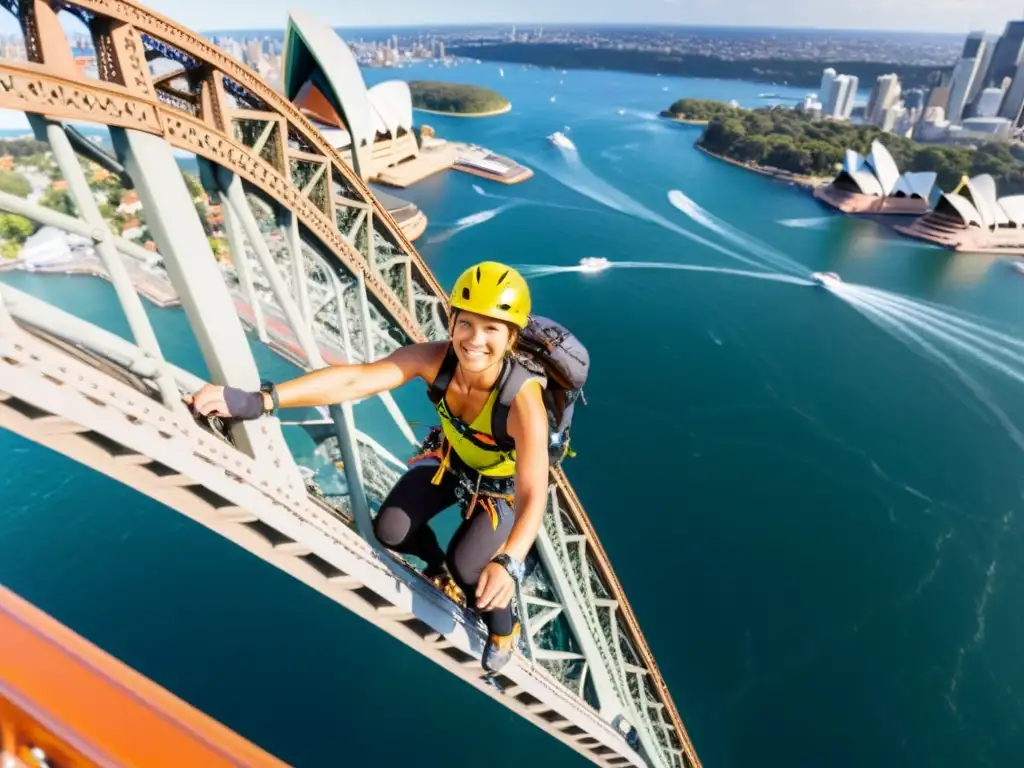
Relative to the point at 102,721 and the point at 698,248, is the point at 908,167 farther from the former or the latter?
the point at 102,721

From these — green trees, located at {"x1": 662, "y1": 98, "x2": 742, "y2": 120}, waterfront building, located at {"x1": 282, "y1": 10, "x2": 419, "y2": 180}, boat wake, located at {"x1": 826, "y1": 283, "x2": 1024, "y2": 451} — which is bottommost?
boat wake, located at {"x1": 826, "y1": 283, "x2": 1024, "y2": 451}

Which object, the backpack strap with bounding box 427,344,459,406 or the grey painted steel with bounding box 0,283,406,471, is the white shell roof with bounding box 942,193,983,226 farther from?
the grey painted steel with bounding box 0,283,406,471

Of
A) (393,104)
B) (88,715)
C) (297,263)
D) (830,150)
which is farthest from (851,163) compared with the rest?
(88,715)

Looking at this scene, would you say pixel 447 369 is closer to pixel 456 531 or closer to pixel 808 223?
pixel 456 531

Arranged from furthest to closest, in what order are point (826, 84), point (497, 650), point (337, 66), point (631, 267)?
point (826, 84) < point (631, 267) < point (337, 66) < point (497, 650)

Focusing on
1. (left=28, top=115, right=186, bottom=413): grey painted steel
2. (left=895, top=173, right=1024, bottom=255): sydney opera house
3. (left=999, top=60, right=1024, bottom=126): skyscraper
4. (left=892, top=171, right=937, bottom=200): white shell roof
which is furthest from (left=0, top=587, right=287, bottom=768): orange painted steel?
(left=999, top=60, right=1024, bottom=126): skyscraper

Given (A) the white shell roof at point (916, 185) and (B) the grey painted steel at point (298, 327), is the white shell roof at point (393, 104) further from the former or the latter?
(B) the grey painted steel at point (298, 327)
